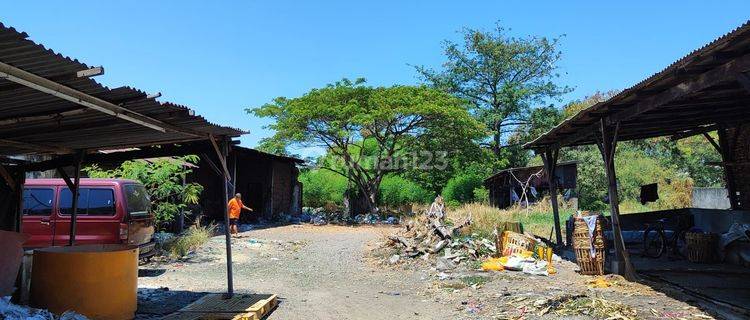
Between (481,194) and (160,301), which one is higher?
(481,194)

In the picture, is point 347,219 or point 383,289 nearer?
point 383,289

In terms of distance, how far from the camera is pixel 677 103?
8.08 metres

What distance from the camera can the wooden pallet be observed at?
629 cm

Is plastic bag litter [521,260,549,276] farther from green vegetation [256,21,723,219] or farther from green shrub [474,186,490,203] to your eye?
green shrub [474,186,490,203]

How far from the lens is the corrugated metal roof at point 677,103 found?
543 cm

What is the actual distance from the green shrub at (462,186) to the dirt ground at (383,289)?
729 inches

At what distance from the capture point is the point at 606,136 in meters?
9.20

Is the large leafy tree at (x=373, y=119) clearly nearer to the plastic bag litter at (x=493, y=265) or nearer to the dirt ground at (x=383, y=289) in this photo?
the dirt ground at (x=383, y=289)

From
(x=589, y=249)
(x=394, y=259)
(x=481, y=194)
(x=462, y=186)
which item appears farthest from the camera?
(x=462, y=186)

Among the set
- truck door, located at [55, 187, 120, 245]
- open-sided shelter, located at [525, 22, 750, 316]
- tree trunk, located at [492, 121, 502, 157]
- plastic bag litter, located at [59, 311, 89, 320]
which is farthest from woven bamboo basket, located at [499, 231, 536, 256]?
tree trunk, located at [492, 121, 502, 157]

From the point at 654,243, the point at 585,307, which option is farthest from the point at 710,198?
the point at 585,307

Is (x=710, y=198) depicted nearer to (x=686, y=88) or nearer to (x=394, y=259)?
(x=394, y=259)

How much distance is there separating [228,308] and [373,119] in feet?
60.0

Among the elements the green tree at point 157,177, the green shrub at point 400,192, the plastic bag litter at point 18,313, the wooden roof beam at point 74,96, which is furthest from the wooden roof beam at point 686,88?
the green shrub at point 400,192
